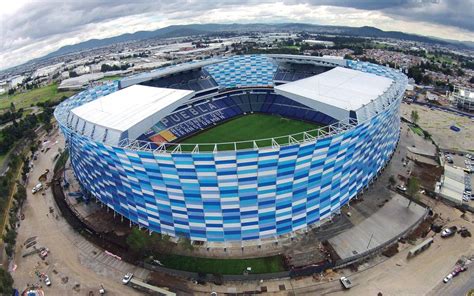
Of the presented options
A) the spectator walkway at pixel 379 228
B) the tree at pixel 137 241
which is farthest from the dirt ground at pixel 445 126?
the tree at pixel 137 241

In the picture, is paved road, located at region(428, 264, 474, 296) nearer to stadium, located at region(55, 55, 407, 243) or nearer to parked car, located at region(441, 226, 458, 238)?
parked car, located at region(441, 226, 458, 238)

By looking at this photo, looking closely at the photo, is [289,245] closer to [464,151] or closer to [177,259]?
[177,259]

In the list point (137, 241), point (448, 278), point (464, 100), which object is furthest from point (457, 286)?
point (464, 100)

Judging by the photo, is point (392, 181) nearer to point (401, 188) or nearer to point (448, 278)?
point (401, 188)

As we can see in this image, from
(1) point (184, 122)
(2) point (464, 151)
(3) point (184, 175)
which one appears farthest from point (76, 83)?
(2) point (464, 151)

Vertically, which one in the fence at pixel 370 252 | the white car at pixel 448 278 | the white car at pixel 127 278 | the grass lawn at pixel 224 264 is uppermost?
the white car at pixel 127 278

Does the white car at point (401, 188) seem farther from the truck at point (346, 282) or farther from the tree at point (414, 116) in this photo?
the tree at point (414, 116)
